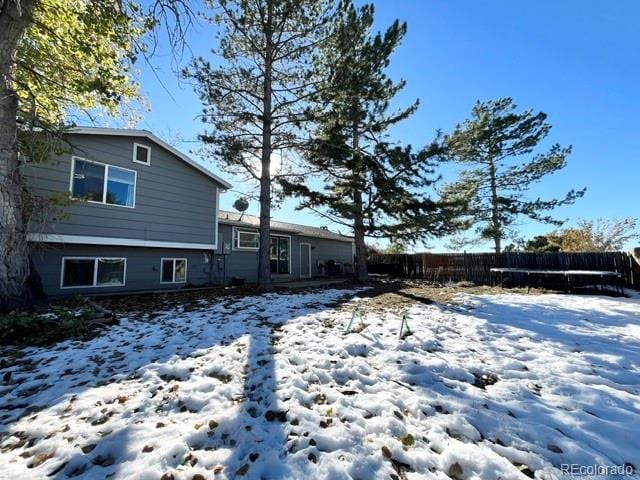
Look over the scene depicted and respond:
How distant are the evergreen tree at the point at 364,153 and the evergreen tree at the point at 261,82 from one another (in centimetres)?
84

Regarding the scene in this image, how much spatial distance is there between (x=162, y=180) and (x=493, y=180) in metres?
17.7

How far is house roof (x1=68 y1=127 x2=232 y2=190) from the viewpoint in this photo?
311 inches

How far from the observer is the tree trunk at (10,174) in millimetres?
5297

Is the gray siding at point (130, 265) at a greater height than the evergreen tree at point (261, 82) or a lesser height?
lesser

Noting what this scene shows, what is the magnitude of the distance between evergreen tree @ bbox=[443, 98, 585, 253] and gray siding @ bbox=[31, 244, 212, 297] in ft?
46.1

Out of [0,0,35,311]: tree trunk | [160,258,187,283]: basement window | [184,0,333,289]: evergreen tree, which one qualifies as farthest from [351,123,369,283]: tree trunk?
Result: [0,0,35,311]: tree trunk

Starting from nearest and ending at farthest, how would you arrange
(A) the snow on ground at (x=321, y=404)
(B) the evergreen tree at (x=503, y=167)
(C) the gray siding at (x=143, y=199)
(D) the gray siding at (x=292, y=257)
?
(A) the snow on ground at (x=321, y=404)
(C) the gray siding at (x=143, y=199)
(D) the gray siding at (x=292, y=257)
(B) the evergreen tree at (x=503, y=167)

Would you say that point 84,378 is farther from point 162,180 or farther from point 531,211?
point 531,211

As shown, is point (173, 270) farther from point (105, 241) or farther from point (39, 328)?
point (39, 328)

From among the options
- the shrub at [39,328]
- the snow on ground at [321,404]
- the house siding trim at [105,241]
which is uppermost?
the house siding trim at [105,241]

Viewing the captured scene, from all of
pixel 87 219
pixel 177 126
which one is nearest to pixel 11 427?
pixel 87 219

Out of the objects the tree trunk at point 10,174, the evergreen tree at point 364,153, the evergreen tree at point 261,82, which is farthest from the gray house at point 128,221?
the evergreen tree at point 364,153

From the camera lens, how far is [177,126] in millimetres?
10109

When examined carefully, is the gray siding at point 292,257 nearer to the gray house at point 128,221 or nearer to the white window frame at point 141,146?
the gray house at point 128,221
